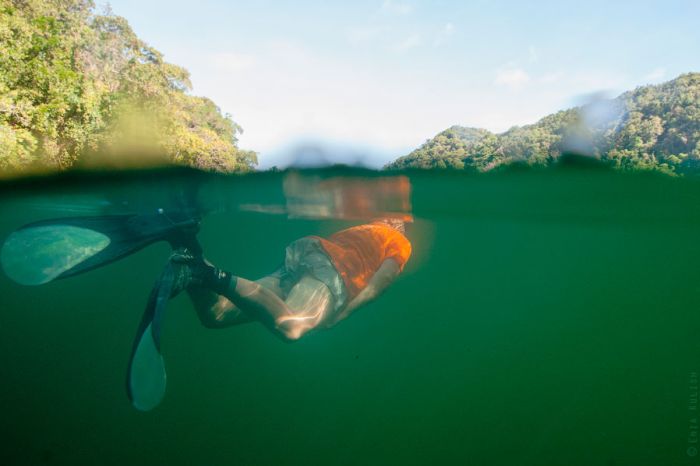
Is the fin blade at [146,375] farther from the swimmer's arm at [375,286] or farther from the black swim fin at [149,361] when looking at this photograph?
the swimmer's arm at [375,286]

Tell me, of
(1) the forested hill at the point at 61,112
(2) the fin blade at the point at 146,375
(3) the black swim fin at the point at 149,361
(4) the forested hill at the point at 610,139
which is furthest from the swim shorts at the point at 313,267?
(1) the forested hill at the point at 61,112

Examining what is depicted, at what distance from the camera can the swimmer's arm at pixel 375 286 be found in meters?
5.67

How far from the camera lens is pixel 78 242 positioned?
3.77m

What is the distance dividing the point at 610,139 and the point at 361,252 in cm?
724

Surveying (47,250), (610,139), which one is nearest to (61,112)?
(47,250)

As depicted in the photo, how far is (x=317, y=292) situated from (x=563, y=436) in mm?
15620

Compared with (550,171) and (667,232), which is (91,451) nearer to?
(550,171)

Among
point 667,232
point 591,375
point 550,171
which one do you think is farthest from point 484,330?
point 550,171

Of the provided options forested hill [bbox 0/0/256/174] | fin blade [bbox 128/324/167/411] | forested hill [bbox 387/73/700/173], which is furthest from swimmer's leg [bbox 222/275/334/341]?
forested hill [bbox 0/0/256/174]

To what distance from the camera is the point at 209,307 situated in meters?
4.71

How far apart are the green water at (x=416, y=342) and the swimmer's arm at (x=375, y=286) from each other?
3991 mm

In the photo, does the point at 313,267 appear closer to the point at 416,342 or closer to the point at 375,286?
the point at 375,286

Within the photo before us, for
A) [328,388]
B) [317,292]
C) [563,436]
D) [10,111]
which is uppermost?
[10,111]

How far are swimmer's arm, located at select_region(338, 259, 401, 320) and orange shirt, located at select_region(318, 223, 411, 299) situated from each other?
0.31ft
